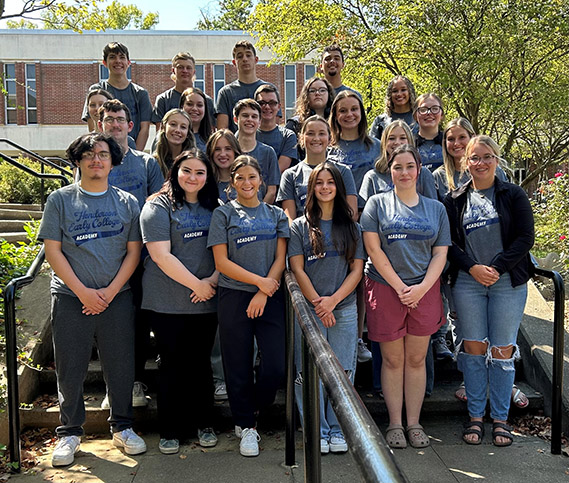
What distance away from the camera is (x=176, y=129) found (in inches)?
188


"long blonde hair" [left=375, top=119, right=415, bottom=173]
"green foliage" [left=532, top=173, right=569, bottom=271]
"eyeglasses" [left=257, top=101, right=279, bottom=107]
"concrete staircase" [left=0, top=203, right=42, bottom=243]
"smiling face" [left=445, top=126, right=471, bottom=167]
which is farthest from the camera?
"concrete staircase" [left=0, top=203, right=42, bottom=243]

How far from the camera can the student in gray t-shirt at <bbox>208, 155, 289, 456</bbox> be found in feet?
12.7

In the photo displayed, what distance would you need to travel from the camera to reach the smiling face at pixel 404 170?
4.05m

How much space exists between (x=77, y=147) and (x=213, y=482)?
2.29m

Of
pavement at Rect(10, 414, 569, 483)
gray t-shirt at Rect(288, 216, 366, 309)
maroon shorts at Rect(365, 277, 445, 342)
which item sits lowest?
pavement at Rect(10, 414, 569, 483)

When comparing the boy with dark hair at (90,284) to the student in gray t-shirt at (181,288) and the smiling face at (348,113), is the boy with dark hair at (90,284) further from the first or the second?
the smiling face at (348,113)

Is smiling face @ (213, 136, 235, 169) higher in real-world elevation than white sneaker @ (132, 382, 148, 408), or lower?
higher

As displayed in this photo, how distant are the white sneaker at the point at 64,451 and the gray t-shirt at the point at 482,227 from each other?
9.74ft

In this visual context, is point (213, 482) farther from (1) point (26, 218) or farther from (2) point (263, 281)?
(1) point (26, 218)

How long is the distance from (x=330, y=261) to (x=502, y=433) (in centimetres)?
172

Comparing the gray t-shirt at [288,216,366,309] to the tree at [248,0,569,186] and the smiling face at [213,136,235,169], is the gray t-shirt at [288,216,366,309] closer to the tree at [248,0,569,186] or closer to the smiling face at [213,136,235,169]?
the smiling face at [213,136,235,169]

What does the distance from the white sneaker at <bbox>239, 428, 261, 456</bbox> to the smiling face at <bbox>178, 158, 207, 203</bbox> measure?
1655 millimetres

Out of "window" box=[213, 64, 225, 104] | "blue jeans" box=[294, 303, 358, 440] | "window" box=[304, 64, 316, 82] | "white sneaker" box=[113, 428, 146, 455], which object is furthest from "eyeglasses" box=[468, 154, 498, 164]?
"window" box=[213, 64, 225, 104]

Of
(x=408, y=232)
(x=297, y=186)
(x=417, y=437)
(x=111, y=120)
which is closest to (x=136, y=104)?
(x=111, y=120)
